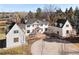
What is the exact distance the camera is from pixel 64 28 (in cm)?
293

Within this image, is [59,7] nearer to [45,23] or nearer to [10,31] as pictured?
[45,23]

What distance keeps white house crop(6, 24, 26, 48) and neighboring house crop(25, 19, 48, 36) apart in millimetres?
41

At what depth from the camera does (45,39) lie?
9.66 ft

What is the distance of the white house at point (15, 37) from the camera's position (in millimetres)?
2934

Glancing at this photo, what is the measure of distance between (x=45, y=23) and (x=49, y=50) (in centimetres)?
18

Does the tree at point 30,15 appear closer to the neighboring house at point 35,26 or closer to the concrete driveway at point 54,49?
the neighboring house at point 35,26

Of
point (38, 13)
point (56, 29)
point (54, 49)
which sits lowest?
point (54, 49)

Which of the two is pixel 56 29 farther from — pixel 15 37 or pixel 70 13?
pixel 15 37

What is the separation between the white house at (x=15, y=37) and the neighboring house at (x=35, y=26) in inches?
1.6

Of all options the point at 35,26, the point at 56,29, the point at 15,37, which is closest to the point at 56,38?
the point at 56,29

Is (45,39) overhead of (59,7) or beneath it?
beneath

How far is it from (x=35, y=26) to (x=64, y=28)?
0.64ft

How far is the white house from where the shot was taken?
115 inches
